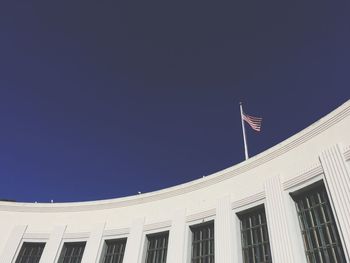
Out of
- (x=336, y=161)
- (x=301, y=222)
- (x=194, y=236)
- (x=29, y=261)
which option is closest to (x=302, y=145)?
(x=336, y=161)

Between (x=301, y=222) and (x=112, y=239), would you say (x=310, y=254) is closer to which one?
(x=301, y=222)

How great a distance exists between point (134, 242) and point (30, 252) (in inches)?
313

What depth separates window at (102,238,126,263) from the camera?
1920 centimetres

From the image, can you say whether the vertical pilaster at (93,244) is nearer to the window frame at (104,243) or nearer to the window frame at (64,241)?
the window frame at (104,243)

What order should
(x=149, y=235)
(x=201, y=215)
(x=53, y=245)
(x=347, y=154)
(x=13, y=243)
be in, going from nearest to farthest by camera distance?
(x=347, y=154) → (x=201, y=215) → (x=149, y=235) → (x=53, y=245) → (x=13, y=243)

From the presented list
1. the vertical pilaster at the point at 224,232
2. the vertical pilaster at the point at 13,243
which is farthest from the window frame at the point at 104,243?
the vertical pilaster at the point at 224,232

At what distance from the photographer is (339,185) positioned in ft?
39.6

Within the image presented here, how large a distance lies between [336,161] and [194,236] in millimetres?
8383

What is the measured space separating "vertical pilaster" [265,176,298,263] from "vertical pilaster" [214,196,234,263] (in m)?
2.12

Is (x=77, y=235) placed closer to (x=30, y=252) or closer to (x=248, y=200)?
(x=30, y=252)

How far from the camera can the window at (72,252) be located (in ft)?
66.6

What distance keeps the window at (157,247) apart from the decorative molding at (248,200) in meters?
4.61

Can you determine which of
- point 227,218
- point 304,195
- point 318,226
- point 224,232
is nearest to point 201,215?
point 227,218

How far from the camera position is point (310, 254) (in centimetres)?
1246
